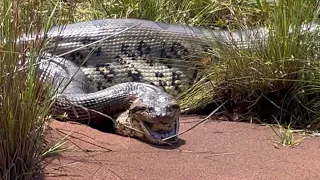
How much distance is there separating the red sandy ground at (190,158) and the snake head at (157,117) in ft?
0.36

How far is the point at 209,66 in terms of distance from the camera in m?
6.79

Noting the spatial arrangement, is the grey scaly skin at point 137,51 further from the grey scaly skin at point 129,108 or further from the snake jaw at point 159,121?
the snake jaw at point 159,121

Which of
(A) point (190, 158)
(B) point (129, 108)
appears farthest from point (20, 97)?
(B) point (129, 108)

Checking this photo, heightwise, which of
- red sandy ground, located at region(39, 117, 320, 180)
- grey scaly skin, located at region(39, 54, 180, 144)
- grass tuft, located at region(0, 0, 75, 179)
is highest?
grass tuft, located at region(0, 0, 75, 179)

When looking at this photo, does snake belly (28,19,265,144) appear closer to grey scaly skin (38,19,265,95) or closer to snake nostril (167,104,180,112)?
→ grey scaly skin (38,19,265,95)

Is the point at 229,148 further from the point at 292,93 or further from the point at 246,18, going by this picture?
the point at 246,18

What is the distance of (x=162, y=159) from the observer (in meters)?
5.11

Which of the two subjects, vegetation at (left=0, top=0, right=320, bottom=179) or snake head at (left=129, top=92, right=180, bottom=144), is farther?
snake head at (left=129, top=92, right=180, bottom=144)

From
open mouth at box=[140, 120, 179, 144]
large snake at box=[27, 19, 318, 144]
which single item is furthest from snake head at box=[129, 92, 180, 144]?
large snake at box=[27, 19, 318, 144]

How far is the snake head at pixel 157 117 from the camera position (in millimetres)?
5664

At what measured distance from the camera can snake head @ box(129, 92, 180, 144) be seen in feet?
18.6

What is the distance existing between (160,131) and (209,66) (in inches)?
49.7

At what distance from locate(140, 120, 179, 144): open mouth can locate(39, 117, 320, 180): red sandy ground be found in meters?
0.09

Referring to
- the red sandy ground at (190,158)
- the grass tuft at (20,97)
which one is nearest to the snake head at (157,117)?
the red sandy ground at (190,158)
